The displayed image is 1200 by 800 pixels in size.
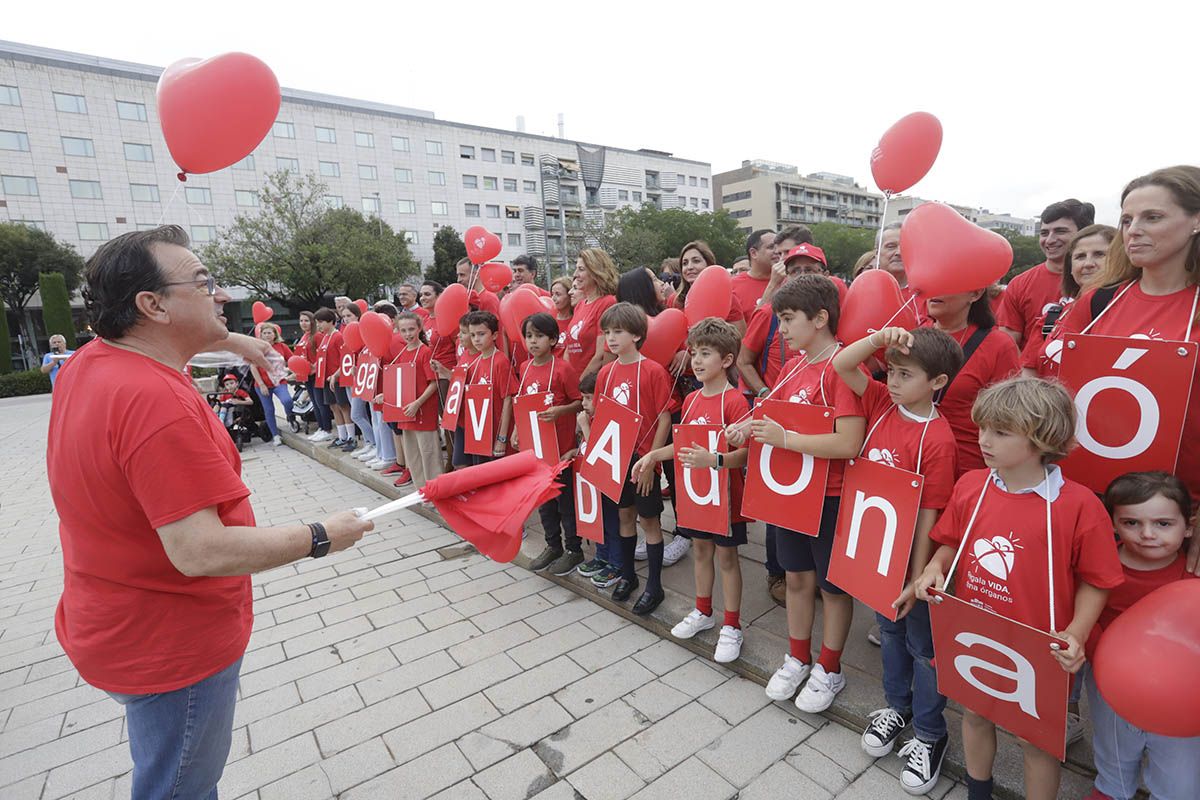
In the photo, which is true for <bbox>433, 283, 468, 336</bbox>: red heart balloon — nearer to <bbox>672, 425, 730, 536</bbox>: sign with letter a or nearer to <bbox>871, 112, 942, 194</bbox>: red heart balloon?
<bbox>672, 425, 730, 536</bbox>: sign with letter a

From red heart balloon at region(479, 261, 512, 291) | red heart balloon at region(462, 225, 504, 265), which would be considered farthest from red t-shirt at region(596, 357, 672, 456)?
red heart balloon at region(479, 261, 512, 291)

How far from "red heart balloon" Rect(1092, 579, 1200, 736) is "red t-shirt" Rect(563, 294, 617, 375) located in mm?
3654

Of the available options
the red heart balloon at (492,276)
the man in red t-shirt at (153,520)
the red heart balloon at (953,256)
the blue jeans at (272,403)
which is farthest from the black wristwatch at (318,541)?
the blue jeans at (272,403)

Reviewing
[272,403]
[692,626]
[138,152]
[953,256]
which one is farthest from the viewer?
[138,152]

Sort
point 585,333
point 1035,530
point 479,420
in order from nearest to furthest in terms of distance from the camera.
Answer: point 1035,530 → point 585,333 → point 479,420

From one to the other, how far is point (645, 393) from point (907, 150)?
219 centimetres

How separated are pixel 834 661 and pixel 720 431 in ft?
4.20

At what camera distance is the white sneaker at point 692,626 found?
342cm

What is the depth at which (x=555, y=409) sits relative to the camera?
4266mm

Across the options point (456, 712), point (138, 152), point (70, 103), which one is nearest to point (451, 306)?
point (456, 712)

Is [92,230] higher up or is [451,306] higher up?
[92,230]

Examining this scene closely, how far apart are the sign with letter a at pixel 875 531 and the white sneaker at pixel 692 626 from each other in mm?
1066

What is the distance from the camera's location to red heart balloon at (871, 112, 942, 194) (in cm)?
345

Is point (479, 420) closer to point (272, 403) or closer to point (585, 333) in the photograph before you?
point (585, 333)
